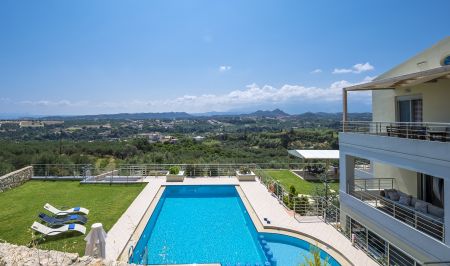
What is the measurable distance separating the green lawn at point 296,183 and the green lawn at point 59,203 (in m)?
8.24

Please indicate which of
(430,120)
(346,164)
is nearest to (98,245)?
(346,164)

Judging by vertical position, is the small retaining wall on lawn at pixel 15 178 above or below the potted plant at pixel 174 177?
above

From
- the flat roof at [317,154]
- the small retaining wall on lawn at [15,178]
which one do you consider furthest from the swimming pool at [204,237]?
the small retaining wall on lawn at [15,178]

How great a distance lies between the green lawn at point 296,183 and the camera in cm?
1694

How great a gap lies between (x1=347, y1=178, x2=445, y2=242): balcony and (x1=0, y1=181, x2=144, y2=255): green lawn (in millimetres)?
8361

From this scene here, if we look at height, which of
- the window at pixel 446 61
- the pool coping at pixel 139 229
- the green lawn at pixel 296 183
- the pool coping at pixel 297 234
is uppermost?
the window at pixel 446 61

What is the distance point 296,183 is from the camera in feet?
60.9

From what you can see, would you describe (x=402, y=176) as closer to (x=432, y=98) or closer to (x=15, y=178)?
(x=432, y=98)

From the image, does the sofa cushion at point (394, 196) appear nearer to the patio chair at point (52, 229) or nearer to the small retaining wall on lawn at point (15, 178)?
the patio chair at point (52, 229)

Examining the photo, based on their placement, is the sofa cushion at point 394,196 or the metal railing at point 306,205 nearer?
the sofa cushion at point 394,196

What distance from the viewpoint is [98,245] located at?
7.39 metres

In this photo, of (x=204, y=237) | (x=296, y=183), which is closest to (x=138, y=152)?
(x=296, y=183)

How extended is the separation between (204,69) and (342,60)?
13701 millimetres

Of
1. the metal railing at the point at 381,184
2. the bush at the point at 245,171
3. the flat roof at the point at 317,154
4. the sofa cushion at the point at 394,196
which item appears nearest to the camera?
the sofa cushion at the point at 394,196
